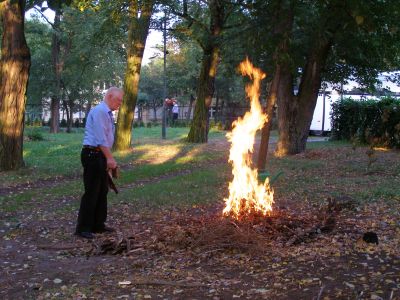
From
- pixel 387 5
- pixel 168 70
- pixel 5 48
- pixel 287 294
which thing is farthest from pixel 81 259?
pixel 168 70

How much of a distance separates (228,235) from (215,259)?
422 millimetres

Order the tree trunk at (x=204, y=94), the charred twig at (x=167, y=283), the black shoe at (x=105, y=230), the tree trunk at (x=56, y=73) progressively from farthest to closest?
the tree trunk at (x=56, y=73)
the tree trunk at (x=204, y=94)
the black shoe at (x=105, y=230)
the charred twig at (x=167, y=283)

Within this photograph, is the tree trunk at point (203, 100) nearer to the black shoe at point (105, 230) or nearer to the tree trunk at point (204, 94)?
the tree trunk at point (204, 94)

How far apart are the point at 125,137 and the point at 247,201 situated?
12.6 meters

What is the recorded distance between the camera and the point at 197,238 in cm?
622

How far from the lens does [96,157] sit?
6988 millimetres

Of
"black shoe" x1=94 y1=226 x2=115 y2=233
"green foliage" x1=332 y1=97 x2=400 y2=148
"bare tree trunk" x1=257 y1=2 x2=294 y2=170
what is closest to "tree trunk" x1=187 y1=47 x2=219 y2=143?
"green foliage" x1=332 y1=97 x2=400 y2=148

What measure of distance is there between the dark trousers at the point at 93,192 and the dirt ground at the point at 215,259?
0.23 metres

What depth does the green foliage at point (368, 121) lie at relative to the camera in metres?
19.1

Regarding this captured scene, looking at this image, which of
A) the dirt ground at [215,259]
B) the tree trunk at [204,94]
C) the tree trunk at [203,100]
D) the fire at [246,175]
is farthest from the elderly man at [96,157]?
the tree trunk at [203,100]

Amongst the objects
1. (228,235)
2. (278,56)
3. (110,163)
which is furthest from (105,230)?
(278,56)

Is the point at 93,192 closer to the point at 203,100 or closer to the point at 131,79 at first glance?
the point at 131,79

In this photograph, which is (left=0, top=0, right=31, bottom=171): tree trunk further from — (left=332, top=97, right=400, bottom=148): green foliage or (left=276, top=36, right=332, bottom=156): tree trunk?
(left=332, top=97, right=400, bottom=148): green foliage

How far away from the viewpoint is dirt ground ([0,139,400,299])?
4809 millimetres
